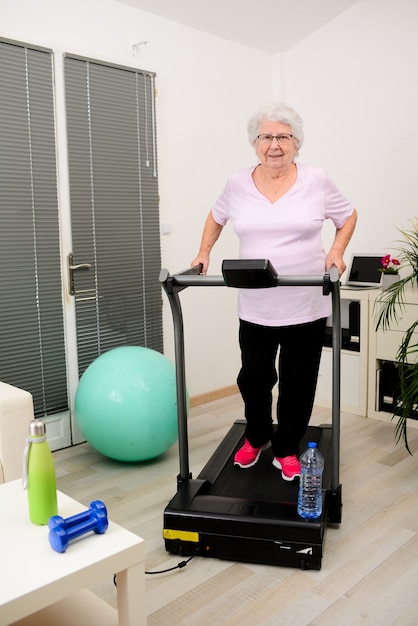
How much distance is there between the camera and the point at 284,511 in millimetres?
2180

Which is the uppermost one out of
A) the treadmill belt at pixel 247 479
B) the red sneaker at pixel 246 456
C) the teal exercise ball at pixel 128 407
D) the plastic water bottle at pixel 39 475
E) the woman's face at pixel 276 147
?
the woman's face at pixel 276 147

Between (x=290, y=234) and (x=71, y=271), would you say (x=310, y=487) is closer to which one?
(x=290, y=234)

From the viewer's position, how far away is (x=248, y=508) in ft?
7.23

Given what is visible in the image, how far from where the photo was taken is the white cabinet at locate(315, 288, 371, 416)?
373 centimetres

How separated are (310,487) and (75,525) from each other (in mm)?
1068

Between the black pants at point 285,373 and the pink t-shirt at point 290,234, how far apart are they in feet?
0.22

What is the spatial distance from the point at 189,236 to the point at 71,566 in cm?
281

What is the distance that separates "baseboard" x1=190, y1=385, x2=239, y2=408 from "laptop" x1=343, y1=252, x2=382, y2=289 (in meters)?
1.09

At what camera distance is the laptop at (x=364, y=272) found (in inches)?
152

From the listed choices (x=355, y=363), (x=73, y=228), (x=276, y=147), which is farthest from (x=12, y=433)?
(x=355, y=363)

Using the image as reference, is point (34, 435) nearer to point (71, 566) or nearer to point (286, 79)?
point (71, 566)

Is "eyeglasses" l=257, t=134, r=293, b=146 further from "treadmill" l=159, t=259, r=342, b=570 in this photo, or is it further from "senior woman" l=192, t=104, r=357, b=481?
"treadmill" l=159, t=259, r=342, b=570

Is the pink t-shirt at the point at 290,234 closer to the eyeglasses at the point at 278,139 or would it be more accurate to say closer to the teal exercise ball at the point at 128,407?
the eyeglasses at the point at 278,139

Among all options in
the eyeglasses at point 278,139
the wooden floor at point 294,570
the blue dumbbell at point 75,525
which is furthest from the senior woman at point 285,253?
the blue dumbbell at point 75,525
